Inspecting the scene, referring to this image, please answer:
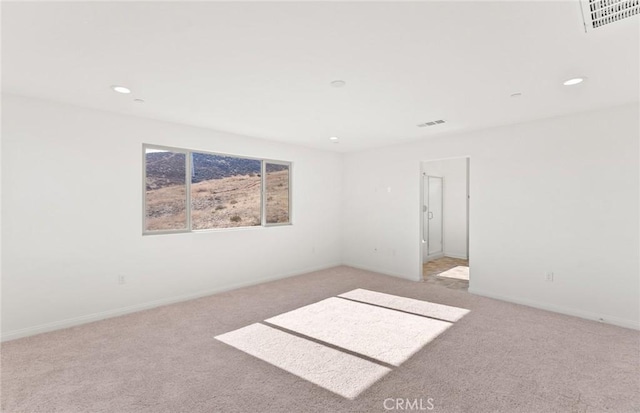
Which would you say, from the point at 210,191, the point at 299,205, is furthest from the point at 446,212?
the point at 210,191

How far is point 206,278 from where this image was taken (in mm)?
4496

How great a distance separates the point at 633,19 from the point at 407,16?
1333 millimetres

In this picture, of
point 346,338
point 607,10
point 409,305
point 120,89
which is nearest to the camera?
point 607,10

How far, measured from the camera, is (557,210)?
12.5 ft

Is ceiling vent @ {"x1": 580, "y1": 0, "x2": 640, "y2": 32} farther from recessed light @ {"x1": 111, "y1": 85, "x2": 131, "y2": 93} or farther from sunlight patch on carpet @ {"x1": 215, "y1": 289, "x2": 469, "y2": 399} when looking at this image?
recessed light @ {"x1": 111, "y1": 85, "x2": 131, "y2": 93}

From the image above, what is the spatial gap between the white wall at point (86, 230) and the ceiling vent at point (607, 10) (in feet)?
13.8

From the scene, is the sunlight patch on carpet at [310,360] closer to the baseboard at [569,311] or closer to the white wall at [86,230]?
the white wall at [86,230]

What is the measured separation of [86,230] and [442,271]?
581 centimetres

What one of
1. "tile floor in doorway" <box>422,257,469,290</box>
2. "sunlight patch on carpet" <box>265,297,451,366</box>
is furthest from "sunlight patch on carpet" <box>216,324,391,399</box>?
"tile floor in doorway" <box>422,257,469,290</box>

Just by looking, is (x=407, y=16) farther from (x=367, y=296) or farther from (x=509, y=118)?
(x=367, y=296)

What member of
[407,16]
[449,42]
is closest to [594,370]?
[449,42]

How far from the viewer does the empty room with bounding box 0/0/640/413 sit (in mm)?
1997

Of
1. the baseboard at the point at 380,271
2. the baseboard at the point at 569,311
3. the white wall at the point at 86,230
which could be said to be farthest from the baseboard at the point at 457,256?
the white wall at the point at 86,230

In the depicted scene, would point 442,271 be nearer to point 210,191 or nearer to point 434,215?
point 434,215
